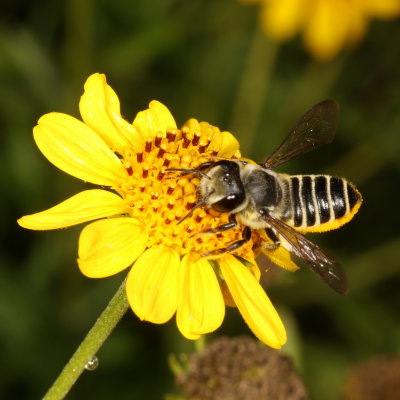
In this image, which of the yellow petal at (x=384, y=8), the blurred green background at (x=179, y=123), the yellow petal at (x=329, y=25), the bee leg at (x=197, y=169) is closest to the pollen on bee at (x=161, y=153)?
the bee leg at (x=197, y=169)

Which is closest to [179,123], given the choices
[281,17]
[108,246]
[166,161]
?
[281,17]

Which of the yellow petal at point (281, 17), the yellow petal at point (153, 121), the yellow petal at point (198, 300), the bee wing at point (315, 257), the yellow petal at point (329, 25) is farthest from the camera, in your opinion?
the yellow petal at point (329, 25)

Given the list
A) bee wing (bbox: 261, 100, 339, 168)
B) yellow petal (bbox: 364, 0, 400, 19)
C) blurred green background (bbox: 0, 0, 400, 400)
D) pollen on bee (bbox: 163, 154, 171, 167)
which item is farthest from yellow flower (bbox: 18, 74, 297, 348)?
yellow petal (bbox: 364, 0, 400, 19)

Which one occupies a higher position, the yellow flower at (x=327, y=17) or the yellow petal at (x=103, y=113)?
the yellow petal at (x=103, y=113)

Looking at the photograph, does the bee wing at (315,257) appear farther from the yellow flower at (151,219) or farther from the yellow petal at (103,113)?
the yellow petal at (103,113)

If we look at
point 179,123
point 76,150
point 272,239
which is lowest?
point 179,123

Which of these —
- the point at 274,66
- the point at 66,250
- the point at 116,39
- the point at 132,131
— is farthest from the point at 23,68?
the point at 132,131

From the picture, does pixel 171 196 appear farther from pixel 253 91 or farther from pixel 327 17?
pixel 327 17
